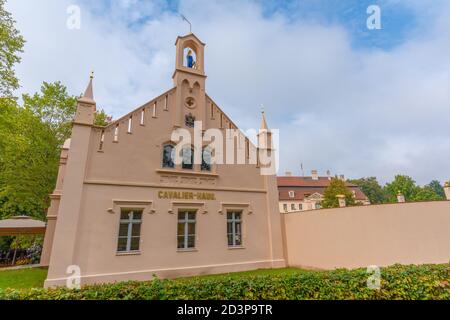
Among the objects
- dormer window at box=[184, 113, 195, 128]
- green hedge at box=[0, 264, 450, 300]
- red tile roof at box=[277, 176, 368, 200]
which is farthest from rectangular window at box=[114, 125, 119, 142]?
red tile roof at box=[277, 176, 368, 200]

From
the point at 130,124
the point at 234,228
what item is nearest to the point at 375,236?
the point at 234,228

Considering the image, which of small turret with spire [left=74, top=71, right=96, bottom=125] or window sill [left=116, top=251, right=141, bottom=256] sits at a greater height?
small turret with spire [left=74, top=71, right=96, bottom=125]

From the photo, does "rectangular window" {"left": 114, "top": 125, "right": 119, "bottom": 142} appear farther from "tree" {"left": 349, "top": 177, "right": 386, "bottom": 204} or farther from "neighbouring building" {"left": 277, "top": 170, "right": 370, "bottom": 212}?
"tree" {"left": 349, "top": 177, "right": 386, "bottom": 204}

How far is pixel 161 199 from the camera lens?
1148 centimetres

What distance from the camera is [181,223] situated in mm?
11883

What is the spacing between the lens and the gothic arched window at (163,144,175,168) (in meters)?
12.3

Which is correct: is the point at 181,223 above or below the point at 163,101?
below

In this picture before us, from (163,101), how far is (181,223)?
22.8ft

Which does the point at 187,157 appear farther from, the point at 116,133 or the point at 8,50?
the point at 8,50

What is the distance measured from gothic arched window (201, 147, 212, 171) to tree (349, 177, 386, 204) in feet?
245

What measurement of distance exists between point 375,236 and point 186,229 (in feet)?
30.6

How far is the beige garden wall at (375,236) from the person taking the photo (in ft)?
31.5
